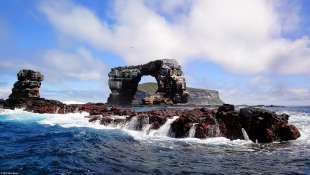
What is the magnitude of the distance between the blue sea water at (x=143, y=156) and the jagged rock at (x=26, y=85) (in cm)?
5707

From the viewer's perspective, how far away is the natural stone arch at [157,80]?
12312 centimetres

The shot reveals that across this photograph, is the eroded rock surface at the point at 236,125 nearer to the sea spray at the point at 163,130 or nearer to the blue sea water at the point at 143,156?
the sea spray at the point at 163,130

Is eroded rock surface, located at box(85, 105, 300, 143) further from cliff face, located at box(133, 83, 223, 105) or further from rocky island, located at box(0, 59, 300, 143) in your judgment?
cliff face, located at box(133, 83, 223, 105)

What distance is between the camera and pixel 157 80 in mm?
128125

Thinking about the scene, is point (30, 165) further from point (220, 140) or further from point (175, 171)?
point (220, 140)

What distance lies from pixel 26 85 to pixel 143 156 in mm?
67308

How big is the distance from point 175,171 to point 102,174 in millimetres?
3013

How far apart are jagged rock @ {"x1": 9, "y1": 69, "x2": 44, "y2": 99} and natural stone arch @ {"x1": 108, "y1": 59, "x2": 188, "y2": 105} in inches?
1784

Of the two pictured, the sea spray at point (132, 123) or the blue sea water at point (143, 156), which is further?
the sea spray at point (132, 123)

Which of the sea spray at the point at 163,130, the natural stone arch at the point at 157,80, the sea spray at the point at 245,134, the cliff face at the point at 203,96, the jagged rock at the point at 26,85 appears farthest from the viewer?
the cliff face at the point at 203,96

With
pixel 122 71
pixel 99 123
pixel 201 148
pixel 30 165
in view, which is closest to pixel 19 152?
pixel 30 165

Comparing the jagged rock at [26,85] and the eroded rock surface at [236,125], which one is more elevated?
the jagged rock at [26,85]

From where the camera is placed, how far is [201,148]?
71.7 feet

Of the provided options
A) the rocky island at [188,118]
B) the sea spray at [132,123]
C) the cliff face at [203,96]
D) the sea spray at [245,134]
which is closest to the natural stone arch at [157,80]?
the cliff face at [203,96]
